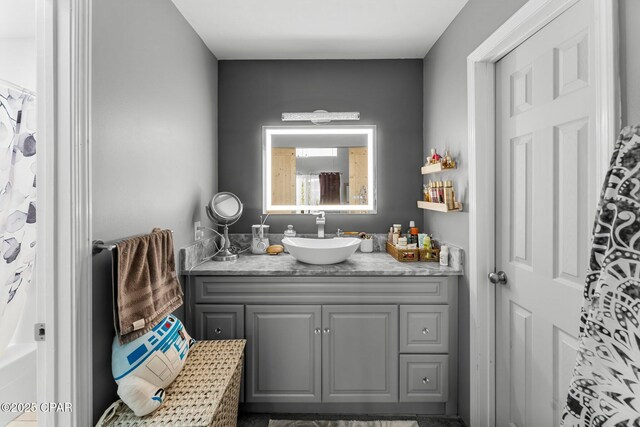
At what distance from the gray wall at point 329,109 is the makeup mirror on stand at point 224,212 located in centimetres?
34

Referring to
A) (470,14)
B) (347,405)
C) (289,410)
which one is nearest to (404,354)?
(347,405)

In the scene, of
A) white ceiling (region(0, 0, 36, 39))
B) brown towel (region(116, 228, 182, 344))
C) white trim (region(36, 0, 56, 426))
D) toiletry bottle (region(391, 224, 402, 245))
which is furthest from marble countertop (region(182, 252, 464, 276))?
white ceiling (region(0, 0, 36, 39))

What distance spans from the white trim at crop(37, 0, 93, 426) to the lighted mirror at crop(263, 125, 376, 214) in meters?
1.54

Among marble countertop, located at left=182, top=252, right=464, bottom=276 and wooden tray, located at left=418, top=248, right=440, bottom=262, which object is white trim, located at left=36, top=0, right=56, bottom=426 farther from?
wooden tray, located at left=418, top=248, right=440, bottom=262

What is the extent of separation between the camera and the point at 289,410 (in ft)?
6.55

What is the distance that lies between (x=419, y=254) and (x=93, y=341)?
183 centimetres

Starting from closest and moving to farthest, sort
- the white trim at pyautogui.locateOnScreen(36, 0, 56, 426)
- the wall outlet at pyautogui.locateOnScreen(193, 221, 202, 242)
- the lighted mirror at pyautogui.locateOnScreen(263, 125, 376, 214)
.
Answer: the white trim at pyautogui.locateOnScreen(36, 0, 56, 426), the wall outlet at pyautogui.locateOnScreen(193, 221, 202, 242), the lighted mirror at pyautogui.locateOnScreen(263, 125, 376, 214)

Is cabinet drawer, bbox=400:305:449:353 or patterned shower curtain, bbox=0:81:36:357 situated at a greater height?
patterned shower curtain, bbox=0:81:36:357

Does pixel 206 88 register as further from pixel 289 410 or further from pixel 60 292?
pixel 289 410

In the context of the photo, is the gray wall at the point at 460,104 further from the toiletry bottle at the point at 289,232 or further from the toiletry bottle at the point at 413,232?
the toiletry bottle at the point at 289,232

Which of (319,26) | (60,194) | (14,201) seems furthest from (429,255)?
(14,201)

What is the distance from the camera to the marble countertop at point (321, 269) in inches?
75.9

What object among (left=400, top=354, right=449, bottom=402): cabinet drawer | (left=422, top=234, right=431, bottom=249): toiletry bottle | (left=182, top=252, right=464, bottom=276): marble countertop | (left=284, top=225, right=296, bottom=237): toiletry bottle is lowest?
(left=400, top=354, right=449, bottom=402): cabinet drawer

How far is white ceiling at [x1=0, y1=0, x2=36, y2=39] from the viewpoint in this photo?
1896mm
